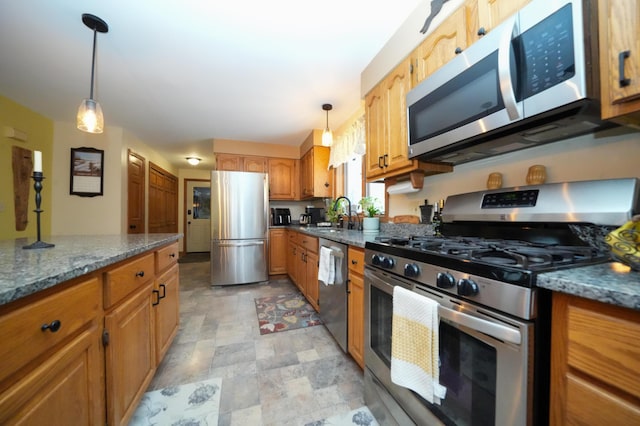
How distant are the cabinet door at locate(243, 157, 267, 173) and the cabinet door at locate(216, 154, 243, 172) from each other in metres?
0.08

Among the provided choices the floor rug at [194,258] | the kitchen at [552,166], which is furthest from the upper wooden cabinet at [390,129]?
the floor rug at [194,258]

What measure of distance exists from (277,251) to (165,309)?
7.67 ft

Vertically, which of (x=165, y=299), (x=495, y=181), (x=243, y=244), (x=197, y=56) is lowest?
(x=165, y=299)

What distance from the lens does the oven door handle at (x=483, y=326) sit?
2.03 feet

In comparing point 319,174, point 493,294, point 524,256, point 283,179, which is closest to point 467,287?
point 493,294

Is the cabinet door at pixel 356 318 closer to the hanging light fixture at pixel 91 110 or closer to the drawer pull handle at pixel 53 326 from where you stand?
the drawer pull handle at pixel 53 326

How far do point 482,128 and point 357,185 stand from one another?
2213mm

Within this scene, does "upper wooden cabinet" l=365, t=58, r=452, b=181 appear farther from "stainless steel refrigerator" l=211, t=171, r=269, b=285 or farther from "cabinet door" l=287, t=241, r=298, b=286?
"stainless steel refrigerator" l=211, t=171, r=269, b=285

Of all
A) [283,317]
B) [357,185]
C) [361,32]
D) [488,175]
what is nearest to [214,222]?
[283,317]

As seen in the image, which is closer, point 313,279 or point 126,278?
point 126,278

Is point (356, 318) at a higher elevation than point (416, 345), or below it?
below

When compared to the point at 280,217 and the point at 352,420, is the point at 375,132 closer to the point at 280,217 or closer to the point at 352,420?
the point at 352,420

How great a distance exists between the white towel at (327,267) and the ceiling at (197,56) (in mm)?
1586

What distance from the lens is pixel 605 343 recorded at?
0.50 meters
